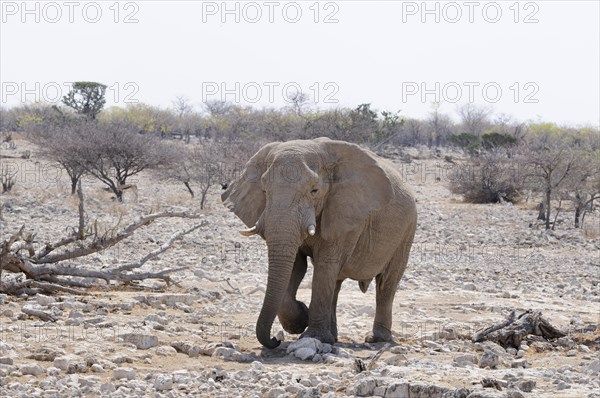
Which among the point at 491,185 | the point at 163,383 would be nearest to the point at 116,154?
the point at 491,185

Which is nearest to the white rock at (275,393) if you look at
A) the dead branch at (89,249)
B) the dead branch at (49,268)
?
the dead branch at (49,268)

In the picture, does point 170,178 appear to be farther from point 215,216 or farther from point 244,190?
point 244,190

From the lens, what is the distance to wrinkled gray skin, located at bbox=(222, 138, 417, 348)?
880 centimetres

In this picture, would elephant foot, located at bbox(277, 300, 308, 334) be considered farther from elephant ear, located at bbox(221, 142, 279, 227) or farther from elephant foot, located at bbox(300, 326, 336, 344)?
elephant ear, located at bbox(221, 142, 279, 227)

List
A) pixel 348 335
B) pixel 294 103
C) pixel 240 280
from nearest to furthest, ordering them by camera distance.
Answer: pixel 348 335, pixel 240 280, pixel 294 103

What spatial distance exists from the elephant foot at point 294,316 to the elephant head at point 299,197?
69 centimetres

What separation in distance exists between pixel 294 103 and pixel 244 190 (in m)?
59.0

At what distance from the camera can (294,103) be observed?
225 ft

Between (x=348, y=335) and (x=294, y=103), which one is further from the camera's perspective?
(x=294, y=103)

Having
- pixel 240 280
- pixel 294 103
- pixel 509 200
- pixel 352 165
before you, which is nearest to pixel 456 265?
pixel 240 280

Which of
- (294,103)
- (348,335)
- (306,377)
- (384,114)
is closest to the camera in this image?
(306,377)

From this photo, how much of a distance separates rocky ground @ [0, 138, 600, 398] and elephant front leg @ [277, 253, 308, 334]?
1.45ft

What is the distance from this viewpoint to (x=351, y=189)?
973cm

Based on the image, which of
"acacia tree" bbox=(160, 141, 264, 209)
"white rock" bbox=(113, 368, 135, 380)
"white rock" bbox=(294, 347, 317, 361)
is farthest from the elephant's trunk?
"acacia tree" bbox=(160, 141, 264, 209)
